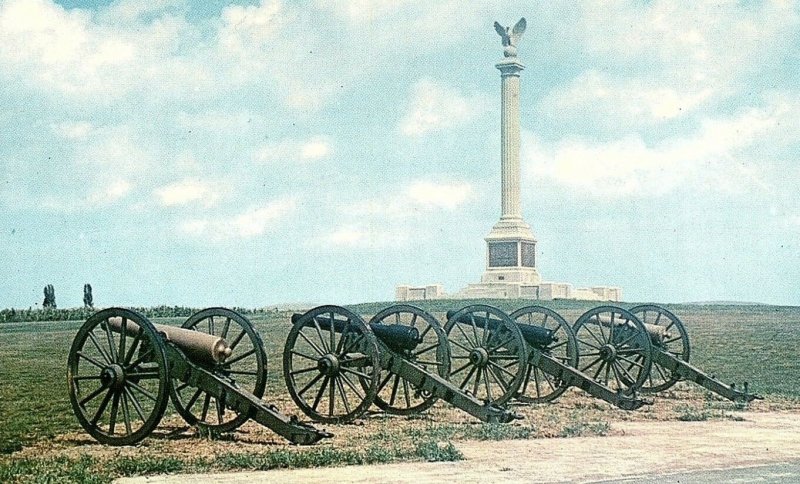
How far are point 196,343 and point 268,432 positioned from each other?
1.66m

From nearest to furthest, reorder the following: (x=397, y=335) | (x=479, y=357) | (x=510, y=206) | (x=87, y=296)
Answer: (x=397, y=335), (x=479, y=357), (x=87, y=296), (x=510, y=206)

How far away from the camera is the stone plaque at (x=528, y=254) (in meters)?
49.5

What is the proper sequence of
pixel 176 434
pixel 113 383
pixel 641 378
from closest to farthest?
pixel 113 383
pixel 176 434
pixel 641 378

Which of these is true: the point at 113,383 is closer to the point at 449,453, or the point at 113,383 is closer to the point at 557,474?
the point at 449,453

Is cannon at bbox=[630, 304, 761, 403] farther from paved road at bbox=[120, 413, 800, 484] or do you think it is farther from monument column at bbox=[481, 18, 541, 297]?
monument column at bbox=[481, 18, 541, 297]

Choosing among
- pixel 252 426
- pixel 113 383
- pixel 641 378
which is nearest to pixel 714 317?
pixel 641 378

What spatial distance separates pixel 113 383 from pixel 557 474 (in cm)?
510

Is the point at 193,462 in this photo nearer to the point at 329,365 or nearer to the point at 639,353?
the point at 329,365

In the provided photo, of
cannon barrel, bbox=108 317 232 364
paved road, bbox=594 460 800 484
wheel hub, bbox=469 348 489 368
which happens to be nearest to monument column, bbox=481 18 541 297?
wheel hub, bbox=469 348 489 368

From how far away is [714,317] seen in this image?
3728 centimetres

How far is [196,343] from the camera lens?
12.8 meters

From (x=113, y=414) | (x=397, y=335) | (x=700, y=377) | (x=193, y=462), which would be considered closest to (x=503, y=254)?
(x=700, y=377)

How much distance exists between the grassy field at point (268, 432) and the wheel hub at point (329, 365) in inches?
28.4

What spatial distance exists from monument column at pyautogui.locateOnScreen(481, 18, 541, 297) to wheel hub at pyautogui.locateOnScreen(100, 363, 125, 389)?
119ft
